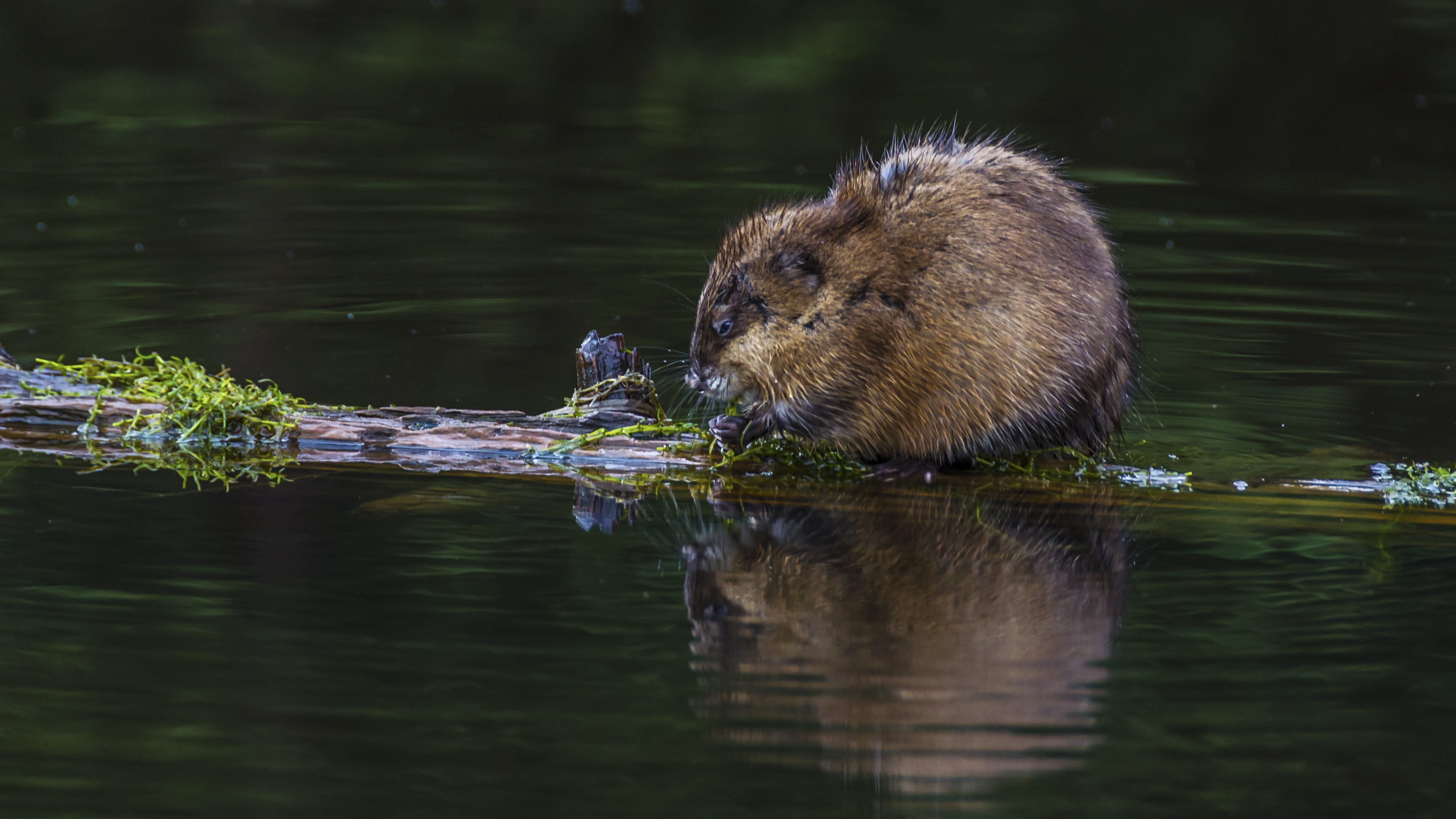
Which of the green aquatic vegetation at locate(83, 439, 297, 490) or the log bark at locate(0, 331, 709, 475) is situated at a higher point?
the log bark at locate(0, 331, 709, 475)

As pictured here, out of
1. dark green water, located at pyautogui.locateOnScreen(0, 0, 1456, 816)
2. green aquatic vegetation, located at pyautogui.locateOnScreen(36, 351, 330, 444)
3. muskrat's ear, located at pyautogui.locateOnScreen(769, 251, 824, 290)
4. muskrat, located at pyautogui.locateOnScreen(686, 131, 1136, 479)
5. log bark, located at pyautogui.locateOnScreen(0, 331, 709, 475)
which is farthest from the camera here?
green aquatic vegetation, located at pyautogui.locateOnScreen(36, 351, 330, 444)

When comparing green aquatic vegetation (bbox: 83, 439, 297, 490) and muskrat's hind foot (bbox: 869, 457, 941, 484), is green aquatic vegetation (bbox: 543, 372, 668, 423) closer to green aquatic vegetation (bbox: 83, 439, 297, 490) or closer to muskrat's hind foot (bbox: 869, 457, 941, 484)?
muskrat's hind foot (bbox: 869, 457, 941, 484)

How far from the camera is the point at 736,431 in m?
6.72

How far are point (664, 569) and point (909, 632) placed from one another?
41.8 inches

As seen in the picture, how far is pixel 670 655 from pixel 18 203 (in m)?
10.1

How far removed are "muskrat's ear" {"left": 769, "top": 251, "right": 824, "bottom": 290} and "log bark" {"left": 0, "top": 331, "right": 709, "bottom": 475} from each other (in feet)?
2.71

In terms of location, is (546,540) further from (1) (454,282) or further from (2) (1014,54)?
(2) (1014,54)

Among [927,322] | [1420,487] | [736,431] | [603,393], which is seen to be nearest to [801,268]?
[927,322]

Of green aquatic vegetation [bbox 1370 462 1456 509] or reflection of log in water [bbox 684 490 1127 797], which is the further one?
green aquatic vegetation [bbox 1370 462 1456 509]

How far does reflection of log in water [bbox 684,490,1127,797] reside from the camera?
406 cm

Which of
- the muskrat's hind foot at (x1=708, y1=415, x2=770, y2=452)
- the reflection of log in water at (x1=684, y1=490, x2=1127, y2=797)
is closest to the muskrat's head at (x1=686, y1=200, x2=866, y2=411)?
the muskrat's hind foot at (x1=708, y1=415, x2=770, y2=452)

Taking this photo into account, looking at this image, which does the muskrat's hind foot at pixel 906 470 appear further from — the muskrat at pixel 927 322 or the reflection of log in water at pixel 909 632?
the reflection of log in water at pixel 909 632

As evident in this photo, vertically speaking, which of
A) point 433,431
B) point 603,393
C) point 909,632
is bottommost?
point 909,632

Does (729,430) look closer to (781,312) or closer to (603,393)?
(781,312)
